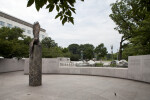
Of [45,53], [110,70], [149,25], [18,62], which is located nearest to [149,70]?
[149,25]

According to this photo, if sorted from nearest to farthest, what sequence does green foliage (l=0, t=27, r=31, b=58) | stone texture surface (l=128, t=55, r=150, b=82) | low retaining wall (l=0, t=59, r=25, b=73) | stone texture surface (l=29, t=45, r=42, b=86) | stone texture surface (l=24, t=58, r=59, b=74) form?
stone texture surface (l=29, t=45, r=42, b=86)
stone texture surface (l=128, t=55, r=150, b=82)
stone texture surface (l=24, t=58, r=59, b=74)
green foliage (l=0, t=27, r=31, b=58)
low retaining wall (l=0, t=59, r=25, b=73)

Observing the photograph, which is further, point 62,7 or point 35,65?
point 35,65

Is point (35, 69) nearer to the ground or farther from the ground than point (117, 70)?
farther from the ground

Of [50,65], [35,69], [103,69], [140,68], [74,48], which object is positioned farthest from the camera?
[74,48]

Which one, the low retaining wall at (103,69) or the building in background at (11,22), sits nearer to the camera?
the low retaining wall at (103,69)

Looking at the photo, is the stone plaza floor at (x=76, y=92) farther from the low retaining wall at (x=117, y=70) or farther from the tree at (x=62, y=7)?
the tree at (x=62, y=7)

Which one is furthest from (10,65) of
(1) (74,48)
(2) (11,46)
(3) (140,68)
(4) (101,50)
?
(1) (74,48)

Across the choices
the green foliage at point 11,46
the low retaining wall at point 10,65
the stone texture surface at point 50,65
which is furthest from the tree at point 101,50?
the stone texture surface at point 50,65

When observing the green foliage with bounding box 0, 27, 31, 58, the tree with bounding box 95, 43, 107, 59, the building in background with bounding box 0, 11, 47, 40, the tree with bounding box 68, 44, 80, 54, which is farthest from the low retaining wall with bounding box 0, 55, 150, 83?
the tree with bounding box 68, 44, 80, 54

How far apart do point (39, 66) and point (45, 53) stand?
65.5 feet

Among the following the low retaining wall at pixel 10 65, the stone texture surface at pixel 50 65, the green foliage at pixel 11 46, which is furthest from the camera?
the low retaining wall at pixel 10 65

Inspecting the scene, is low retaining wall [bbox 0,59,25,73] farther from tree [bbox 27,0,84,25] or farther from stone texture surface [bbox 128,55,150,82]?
tree [bbox 27,0,84,25]

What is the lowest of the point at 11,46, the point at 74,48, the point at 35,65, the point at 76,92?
Answer: the point at 76,92

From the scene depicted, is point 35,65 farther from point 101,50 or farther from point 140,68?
point 101,50
